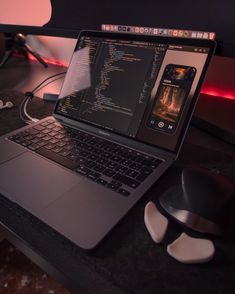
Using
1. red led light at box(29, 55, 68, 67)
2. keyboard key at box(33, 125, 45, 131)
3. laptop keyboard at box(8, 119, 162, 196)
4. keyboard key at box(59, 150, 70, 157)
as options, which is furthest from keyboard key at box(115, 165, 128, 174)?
red led light at box(29, 55, 68, 67)

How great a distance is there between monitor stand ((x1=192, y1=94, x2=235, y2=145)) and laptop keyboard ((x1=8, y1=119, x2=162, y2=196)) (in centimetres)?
21

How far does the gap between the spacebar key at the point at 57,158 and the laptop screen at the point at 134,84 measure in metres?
0.12

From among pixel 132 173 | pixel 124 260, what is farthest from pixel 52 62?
pixel 124 260

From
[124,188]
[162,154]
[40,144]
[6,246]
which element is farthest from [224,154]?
[6,246]

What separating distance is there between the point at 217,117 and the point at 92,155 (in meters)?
0.35

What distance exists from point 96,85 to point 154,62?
0.14 metres

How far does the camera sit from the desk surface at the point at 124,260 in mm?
293

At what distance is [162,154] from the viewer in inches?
19.0

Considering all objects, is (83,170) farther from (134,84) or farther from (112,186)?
(134,84)

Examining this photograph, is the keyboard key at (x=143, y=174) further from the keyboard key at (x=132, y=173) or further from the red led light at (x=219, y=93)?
the red led light at (x=219, y=93)

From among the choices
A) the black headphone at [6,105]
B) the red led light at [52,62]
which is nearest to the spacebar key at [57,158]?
the black headphone at [6,105]

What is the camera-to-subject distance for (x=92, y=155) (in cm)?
49

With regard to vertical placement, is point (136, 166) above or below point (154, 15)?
below

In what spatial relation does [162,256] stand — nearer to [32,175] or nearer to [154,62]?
[32,175]
